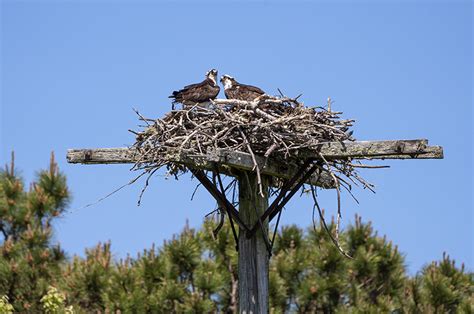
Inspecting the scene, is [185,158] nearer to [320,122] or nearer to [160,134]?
[160,134]

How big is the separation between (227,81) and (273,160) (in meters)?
2.70

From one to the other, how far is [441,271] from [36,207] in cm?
668

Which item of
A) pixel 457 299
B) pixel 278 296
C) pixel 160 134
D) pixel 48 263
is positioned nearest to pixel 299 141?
pixel 160 134

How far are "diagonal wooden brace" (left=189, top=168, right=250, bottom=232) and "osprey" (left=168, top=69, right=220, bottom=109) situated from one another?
109cm

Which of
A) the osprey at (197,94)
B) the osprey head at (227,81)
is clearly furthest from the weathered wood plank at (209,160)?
the osprey head at (227,81)

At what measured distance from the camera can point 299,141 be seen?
7797 millimetres

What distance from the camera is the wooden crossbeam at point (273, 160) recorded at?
732 centimetres

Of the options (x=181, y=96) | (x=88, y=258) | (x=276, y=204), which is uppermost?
(x=88, y=258)

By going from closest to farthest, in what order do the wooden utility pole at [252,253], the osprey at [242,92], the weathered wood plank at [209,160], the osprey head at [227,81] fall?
the weathered wood plank at [209,160], the wooden utility pole at [252,253], the osprey at [242,92], the osprey head at [227,81]

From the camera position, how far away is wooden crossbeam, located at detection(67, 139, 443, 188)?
732 centimetres

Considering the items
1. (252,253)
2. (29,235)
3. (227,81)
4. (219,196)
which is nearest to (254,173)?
(219,196)

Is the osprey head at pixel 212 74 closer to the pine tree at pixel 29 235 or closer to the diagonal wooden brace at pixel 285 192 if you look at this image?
the diagonal wooden brace at pixel 285 192

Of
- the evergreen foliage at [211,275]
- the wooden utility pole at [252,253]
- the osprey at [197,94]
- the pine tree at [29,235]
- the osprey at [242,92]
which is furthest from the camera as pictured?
the pine tree at [29,235]

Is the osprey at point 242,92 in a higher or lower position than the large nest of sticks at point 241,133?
higher
